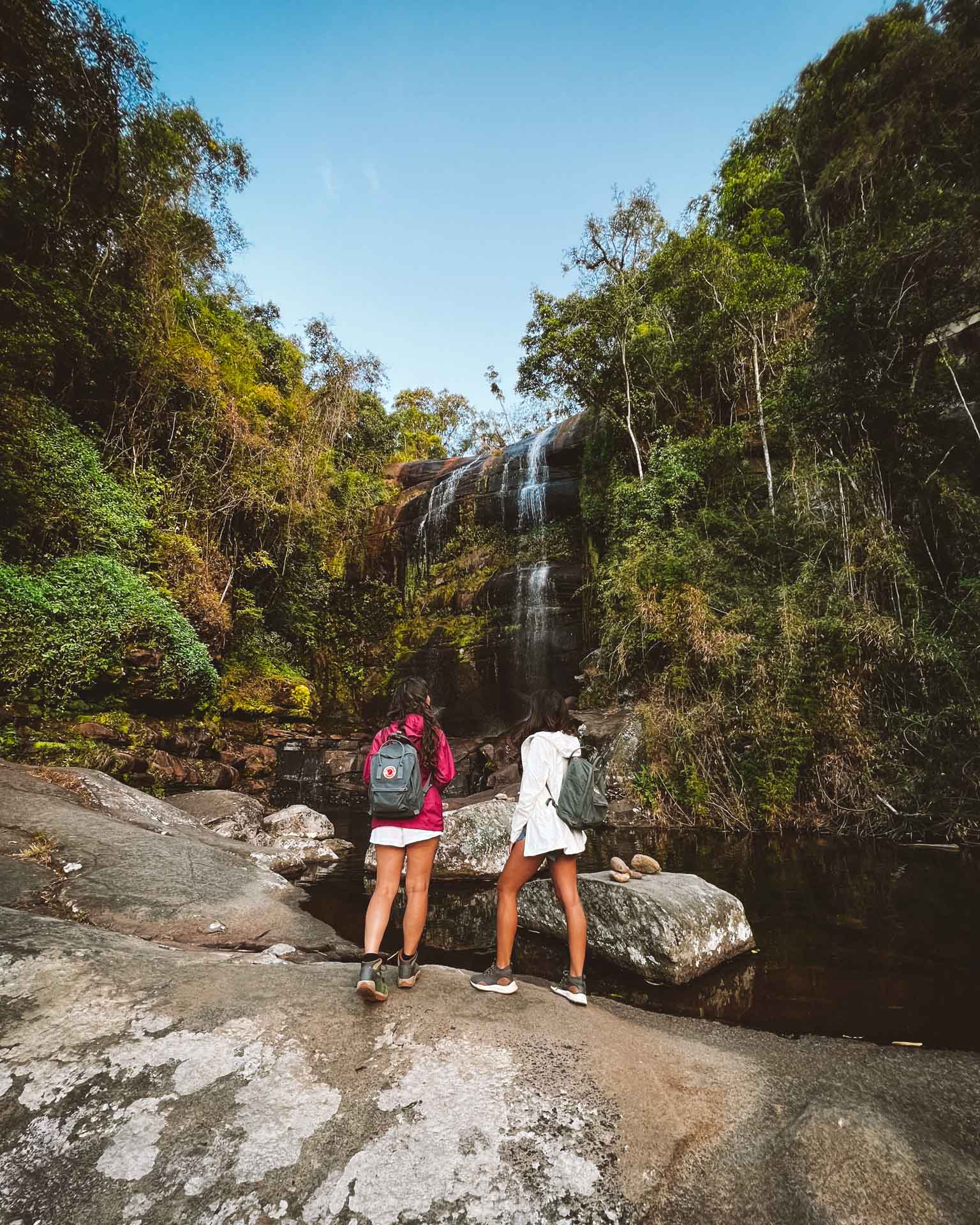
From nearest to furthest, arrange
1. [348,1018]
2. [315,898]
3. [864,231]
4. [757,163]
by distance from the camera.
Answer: [348,1018], [315,898], [864,231], [757,163]

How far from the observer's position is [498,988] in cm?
281

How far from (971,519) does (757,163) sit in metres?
15.5

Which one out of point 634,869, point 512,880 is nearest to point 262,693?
Answer: point 634,869

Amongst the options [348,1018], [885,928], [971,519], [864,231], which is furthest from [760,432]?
[348,1018]

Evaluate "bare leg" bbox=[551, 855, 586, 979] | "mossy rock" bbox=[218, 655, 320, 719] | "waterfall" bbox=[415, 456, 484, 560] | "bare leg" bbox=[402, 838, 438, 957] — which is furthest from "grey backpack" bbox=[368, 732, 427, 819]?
"waterfall" bbox=[415, 456, 484, 560]

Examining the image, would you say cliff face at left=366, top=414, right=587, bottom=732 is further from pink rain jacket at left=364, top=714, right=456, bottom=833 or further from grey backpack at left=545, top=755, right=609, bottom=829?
pink rain jacket at left=364, top=714, right=456, bottom=833

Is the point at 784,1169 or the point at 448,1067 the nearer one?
the point at 784,1169

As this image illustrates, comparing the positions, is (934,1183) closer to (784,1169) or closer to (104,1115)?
(784,1169)

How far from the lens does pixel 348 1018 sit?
2.41 metres

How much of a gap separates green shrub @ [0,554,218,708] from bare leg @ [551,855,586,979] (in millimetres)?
9803

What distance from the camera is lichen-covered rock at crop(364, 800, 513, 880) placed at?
6.22 metres

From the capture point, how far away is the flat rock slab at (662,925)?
374cm

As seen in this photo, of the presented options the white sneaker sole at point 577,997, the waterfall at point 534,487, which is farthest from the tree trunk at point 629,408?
the white sneaker sole at point 577,997

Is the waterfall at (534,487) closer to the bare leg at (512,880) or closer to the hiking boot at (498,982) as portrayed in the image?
the bare leg at (512,880)
